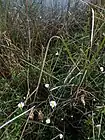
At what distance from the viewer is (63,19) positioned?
234 cm

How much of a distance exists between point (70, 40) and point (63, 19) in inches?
11.3

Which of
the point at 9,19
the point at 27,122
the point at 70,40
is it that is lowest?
the point at 27,122

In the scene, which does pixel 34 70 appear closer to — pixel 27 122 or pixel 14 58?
pixel 14 58

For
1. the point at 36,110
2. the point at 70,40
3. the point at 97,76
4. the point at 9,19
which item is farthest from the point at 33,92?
the point at 9,19

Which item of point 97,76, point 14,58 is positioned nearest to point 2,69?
point 14,58

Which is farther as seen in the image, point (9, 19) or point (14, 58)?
point (9, 19)

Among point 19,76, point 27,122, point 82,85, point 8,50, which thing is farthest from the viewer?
point 8,50

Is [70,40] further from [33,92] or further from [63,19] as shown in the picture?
[33,92]

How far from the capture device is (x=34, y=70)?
1.90 metres

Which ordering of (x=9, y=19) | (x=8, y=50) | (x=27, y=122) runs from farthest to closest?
(x=9, y=19)
(x=8, y=50)
(x=27, y=122)

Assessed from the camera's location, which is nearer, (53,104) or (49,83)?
(53,104)

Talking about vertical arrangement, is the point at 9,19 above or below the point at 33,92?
above

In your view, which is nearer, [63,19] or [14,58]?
[14,58]

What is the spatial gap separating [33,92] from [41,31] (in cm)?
61
